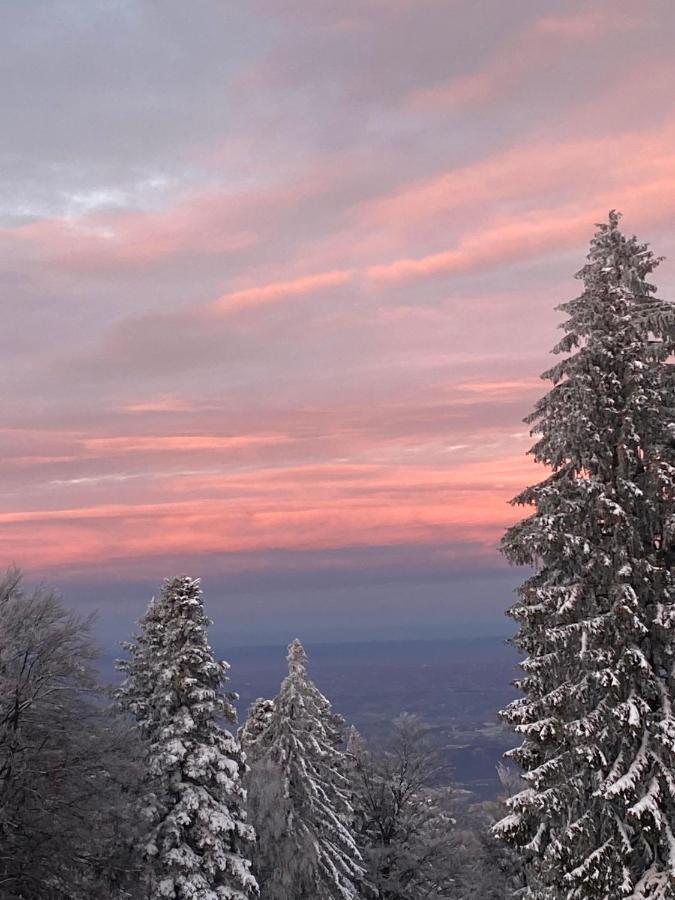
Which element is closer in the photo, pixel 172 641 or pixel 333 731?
A: pixel 172 641

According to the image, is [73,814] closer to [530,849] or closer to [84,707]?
[84,707]

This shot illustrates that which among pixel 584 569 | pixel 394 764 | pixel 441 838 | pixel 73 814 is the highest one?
pixel 584 569

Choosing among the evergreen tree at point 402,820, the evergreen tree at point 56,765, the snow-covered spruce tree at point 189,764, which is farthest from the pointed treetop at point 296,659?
the evergreen tree at point 56,765

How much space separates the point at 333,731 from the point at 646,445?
91.0 feet

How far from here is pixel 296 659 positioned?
38.5m

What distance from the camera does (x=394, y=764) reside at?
36.9 m

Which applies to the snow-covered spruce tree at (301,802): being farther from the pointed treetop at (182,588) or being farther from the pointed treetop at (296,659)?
the pointed treetop at (182,588)

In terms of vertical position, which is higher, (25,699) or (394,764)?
(25,699)

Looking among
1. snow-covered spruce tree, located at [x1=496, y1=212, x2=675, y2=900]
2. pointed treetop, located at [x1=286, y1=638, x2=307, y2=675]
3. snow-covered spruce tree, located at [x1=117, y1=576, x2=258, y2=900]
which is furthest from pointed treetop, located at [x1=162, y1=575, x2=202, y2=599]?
snow-covered spruce tree, located at [x1=496, y1=212, x2=675, y2=900]

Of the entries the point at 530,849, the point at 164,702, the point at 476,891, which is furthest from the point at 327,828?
the point at 530,849

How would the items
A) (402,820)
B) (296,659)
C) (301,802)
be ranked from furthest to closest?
(296,659) → (402,820) → (301,802)

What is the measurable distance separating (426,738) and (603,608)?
80.8 feet

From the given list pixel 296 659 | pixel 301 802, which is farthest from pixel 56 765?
pixel 296 659

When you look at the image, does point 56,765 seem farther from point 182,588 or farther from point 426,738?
point 426,738
